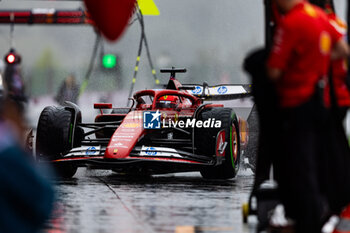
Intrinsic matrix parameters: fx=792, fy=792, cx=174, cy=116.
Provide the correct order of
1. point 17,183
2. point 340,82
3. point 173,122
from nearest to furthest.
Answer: point 17,183 → point 340,82 → point 173,122

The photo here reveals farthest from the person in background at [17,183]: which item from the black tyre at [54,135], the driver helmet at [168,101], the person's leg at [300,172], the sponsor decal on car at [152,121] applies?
the driver helmet at [168,101]

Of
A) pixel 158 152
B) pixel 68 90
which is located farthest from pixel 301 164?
pixel 68 90

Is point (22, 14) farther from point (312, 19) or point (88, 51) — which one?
point (312, 19)

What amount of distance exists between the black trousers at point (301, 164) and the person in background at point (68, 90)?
1901 centimetres

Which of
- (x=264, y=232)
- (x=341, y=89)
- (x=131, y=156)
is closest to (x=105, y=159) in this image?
(x=131, y=156)

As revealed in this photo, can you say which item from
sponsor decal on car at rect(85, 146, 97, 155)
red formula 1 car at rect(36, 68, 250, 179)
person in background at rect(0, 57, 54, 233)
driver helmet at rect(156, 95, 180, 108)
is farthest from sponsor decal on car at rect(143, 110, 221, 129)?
person in background at rect(0, 57, 54, 233)

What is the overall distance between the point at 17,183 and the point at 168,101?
10.6 m

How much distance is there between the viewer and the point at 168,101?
12.5 metres

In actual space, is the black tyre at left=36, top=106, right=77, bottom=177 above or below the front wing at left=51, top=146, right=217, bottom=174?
above

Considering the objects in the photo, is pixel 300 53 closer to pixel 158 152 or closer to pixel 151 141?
pixel 158 152

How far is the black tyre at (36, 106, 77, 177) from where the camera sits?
11445 mm

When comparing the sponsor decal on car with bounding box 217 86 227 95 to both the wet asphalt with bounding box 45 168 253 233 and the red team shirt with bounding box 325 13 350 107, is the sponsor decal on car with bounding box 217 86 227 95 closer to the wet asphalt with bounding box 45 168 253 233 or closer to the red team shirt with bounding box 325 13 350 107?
the wet asphalt with bounding box 45 168 253 233

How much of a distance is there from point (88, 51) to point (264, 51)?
71.7 feet

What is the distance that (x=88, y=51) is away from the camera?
25.8 m
